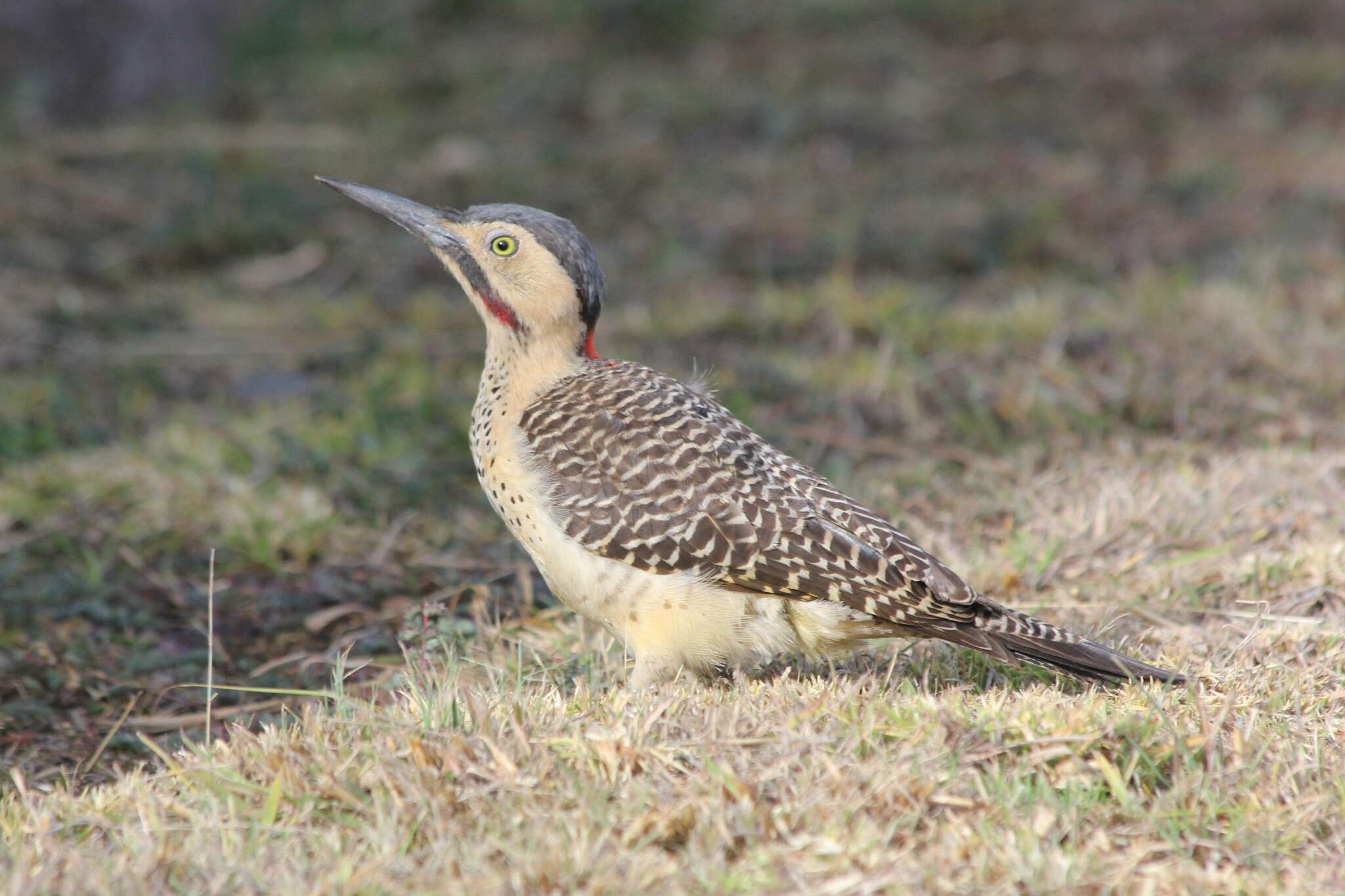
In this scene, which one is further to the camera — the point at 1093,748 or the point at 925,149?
the point at 925,149

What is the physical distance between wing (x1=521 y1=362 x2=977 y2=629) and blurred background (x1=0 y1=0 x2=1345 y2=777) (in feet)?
1.80

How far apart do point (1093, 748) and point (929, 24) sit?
10032 mm

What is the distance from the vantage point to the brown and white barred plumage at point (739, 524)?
366cm

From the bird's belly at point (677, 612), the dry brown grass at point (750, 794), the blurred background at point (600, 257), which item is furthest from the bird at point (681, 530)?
the blurred background at point (600, 257)

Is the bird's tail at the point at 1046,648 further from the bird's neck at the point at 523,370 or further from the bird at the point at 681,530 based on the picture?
the bird's neck at the point at 523,370

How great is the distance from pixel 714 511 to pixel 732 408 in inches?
94.8

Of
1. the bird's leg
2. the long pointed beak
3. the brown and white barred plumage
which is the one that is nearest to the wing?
the brown and white barred plumage

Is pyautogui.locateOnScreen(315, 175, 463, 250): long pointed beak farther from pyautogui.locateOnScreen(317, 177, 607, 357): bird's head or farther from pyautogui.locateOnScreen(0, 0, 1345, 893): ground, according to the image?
pyautogui.locateOnScreen(0, 0, 1345, 893): ground

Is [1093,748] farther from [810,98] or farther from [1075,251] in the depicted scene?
[810,98]

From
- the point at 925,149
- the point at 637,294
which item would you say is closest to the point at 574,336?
the point at 637,294

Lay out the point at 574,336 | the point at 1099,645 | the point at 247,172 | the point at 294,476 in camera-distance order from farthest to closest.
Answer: the point at 247,172 → the point at 294,476 → the point at 574,336 → the point at 1099,645

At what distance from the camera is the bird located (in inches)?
145

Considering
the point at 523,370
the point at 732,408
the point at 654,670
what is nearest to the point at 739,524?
the point at 654,670

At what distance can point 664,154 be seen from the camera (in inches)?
388
